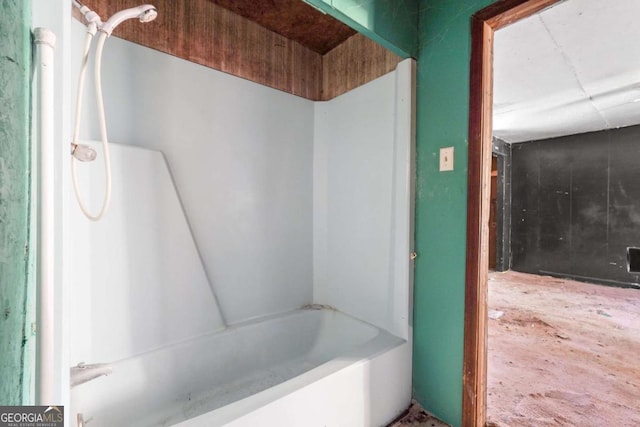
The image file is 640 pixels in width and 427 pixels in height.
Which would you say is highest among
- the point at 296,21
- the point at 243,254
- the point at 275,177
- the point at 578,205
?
the point at 296,21

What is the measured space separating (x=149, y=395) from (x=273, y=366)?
0.71 metres

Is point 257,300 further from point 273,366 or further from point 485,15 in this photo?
point 485,15

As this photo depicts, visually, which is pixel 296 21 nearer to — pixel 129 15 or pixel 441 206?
pixel 129 15

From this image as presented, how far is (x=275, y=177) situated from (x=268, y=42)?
0.96 metres

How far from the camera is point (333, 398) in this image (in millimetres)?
1208

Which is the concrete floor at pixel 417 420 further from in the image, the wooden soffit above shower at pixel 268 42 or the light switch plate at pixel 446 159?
the wooden soffit above shower at pixel 268 42

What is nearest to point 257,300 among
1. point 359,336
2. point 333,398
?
point 359,336

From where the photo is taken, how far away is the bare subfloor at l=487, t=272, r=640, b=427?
1.49 meters

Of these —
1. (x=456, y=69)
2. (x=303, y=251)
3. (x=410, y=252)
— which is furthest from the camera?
(x=303, y=251)

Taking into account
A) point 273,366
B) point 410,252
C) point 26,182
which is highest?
point 26,182

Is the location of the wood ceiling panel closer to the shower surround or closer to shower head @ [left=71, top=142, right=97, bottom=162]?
the shower surround

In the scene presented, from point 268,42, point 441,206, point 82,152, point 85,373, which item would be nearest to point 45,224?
point 82,152

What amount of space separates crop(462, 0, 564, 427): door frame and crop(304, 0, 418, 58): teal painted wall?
0.32 metres

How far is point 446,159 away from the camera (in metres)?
1.42
